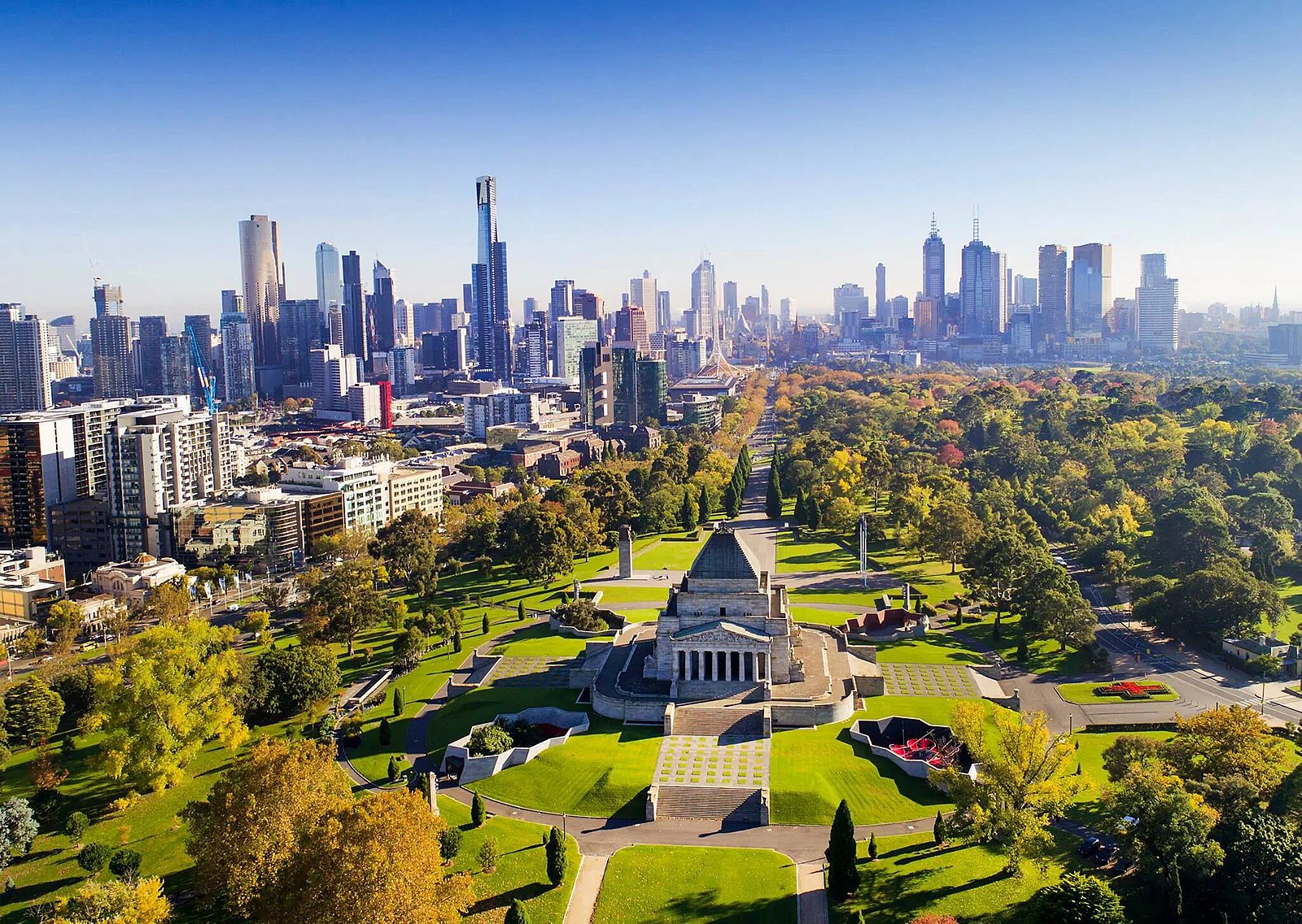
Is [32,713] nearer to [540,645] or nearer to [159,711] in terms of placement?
[159,711]

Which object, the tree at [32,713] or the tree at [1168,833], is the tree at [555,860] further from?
the tree at [32,713]

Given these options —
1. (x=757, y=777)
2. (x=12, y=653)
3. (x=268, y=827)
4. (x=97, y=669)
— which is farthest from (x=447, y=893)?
(x=12, y=653)

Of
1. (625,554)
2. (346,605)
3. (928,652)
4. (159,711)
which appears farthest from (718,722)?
(625,554)

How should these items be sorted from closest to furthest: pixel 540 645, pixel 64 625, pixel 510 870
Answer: pixel 510 870
pixel 540 645
pixel 64 625

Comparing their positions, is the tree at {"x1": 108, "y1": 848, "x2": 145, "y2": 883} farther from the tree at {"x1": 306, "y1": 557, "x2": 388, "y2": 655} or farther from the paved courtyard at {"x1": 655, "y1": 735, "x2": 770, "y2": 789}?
the tree at {"x1": 306, "y1": 557, "x2": 388, "y2": 655}

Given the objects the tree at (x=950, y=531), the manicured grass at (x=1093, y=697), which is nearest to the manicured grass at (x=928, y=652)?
the manicured grass at (x=1093, y=697)
